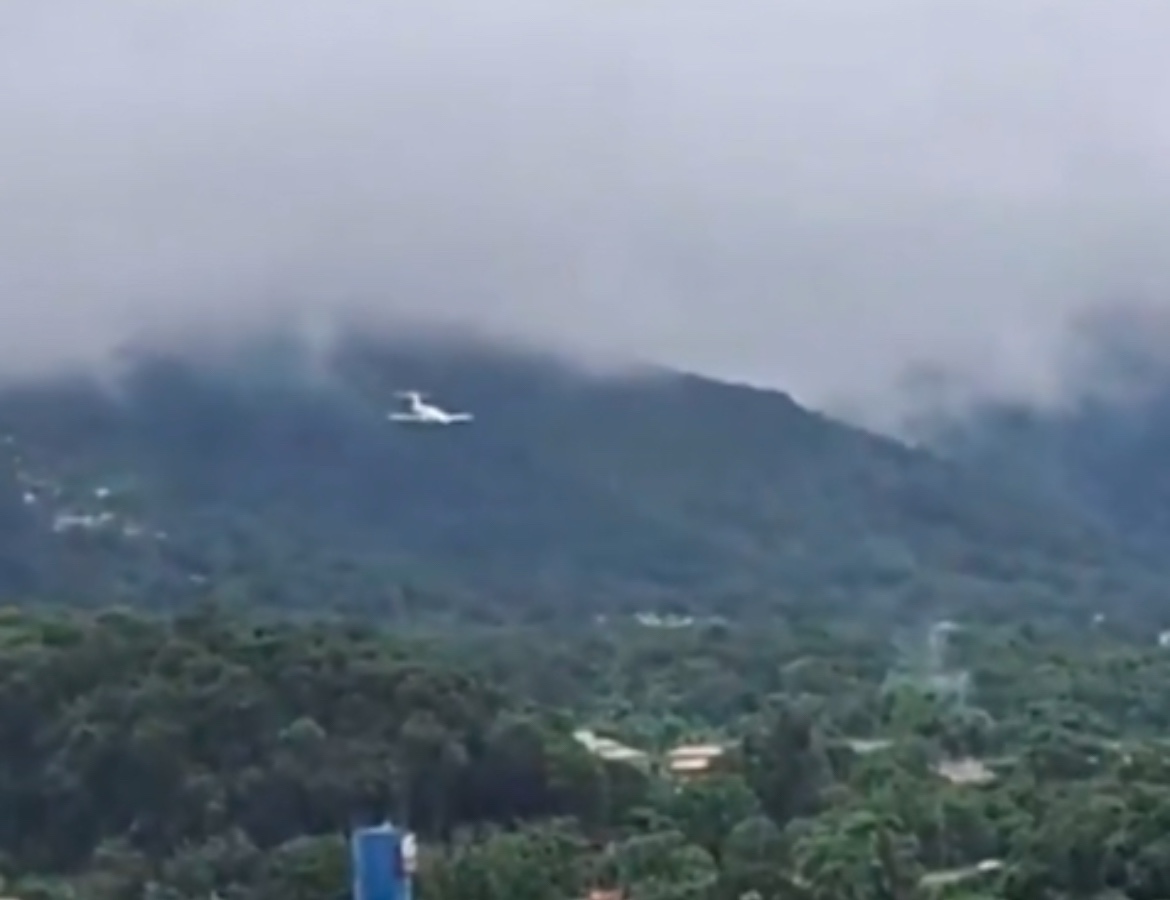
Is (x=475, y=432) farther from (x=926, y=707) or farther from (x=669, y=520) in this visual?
(x=926, y=707)

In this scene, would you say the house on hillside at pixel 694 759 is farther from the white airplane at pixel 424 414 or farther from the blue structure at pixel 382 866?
the white airplane at pixel 424 414

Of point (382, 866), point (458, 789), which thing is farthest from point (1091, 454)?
point (382, 866)

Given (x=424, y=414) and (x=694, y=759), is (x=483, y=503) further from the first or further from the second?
(x=694, y=759)

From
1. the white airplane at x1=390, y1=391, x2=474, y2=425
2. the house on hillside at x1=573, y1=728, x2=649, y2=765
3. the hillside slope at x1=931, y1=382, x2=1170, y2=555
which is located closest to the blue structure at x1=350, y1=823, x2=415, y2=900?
the house on hillside at x1=573, y1=728, x2=649, y2=765

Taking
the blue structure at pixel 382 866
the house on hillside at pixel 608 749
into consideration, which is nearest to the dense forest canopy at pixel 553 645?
the house on hillside at pixel 608 749

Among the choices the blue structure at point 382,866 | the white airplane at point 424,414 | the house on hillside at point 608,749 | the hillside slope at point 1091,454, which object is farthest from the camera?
the hillside slope at point 1091,454

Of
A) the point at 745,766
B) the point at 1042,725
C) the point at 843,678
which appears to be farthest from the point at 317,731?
the point at 843,678
